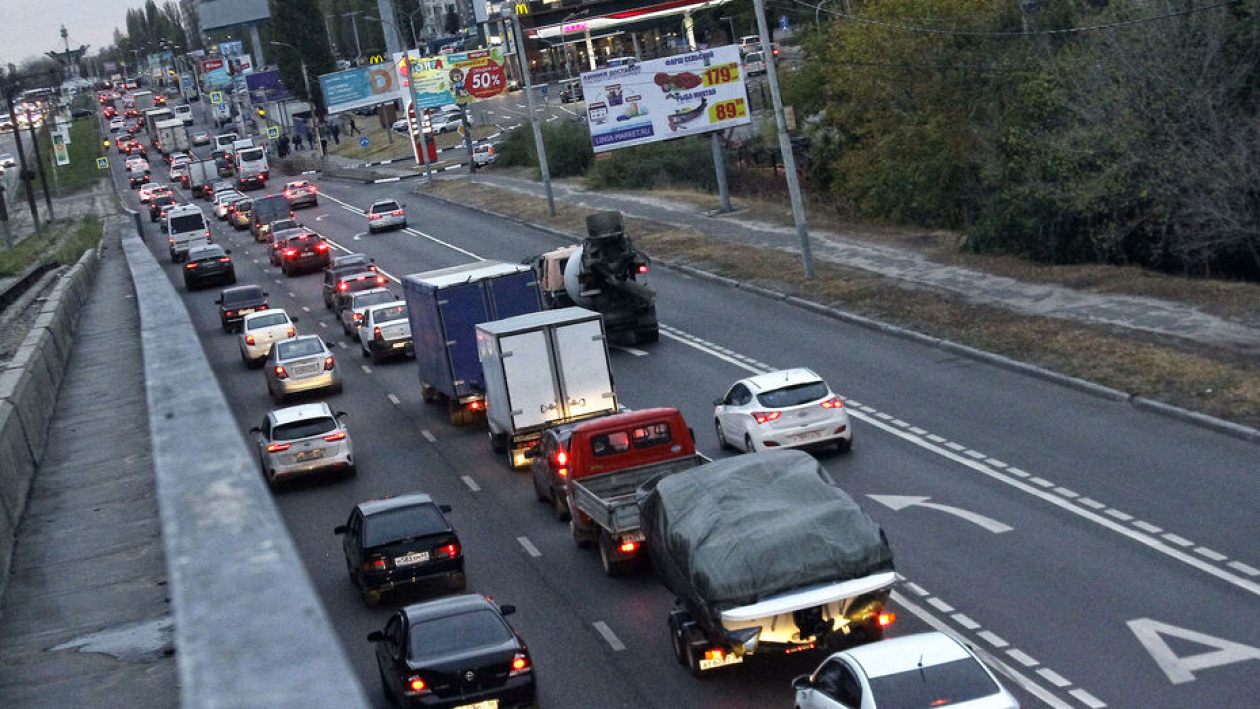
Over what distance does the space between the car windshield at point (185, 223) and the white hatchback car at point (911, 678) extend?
187ft

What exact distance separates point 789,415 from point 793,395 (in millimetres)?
448

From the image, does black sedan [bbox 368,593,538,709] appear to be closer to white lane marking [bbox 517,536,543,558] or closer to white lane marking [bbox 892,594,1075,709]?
white lane marking [bbox 892,594,1075,709]

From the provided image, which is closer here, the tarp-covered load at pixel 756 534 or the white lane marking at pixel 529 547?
the tarp-covered load at pixel 756 534

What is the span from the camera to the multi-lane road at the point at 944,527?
14.6 metres

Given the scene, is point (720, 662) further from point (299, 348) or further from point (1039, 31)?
point (1039, 31)

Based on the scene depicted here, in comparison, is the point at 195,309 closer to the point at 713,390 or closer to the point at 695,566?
the point at 713,390

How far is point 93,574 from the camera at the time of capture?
1028 cm

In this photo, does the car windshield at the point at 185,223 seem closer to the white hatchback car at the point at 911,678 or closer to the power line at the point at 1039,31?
the power line at the point at 1039,31

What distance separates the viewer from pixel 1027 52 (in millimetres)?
40594

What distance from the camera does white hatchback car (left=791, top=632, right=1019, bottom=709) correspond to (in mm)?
11438

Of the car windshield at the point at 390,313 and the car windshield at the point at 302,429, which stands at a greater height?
the car windshield at the point at 390,313

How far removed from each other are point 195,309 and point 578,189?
2492 centimetres

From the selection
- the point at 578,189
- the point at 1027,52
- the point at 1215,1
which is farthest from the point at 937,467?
the point at 578,189

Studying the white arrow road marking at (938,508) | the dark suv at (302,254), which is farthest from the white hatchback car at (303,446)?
the dark suv at (302,254)
